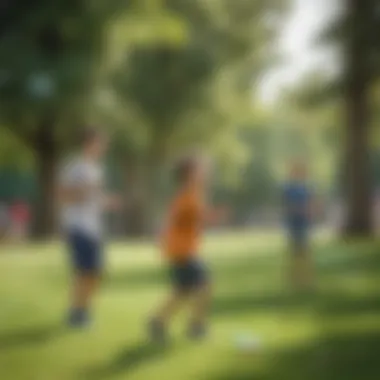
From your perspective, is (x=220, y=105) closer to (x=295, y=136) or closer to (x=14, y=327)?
(x=295, y=136)

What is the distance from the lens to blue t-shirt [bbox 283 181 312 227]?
174 cm

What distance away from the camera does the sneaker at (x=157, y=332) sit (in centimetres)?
170

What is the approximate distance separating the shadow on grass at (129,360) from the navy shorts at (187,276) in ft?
0.40

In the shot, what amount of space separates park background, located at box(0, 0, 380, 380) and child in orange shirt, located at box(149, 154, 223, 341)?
0.08 feet

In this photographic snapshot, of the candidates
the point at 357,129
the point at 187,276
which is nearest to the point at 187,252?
the point at 187,276

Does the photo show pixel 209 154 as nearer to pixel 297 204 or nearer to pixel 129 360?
pixel 297 204

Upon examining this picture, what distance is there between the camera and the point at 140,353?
66.6 inches

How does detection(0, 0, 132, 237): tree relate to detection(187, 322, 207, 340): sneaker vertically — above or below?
above

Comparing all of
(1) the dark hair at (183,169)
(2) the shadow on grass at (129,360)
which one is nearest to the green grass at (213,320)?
(2) the shadow on grass at (129,360)

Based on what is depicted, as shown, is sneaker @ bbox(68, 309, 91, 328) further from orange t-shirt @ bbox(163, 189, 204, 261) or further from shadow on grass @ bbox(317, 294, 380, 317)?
shadow on grass @ bbox(317, 294, 380, 317)

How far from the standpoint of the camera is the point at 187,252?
171cm

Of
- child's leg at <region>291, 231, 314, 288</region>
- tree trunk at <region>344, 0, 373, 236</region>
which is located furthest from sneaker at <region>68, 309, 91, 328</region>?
tree trunk at <region>344, 0, 373, 236</region>

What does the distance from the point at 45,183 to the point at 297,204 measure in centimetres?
49

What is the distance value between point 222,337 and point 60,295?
317mm
